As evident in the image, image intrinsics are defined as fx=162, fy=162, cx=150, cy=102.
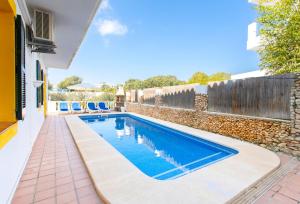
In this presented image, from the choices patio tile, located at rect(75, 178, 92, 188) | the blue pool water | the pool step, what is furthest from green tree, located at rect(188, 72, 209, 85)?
patio tile, located at rect(75, 178, 92, 188)

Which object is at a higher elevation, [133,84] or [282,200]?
[133,84]

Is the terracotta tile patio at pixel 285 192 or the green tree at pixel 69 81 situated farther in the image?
the green tree at pixel 69 81

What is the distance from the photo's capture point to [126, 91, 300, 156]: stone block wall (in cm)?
407

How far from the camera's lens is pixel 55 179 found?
9.12 feet

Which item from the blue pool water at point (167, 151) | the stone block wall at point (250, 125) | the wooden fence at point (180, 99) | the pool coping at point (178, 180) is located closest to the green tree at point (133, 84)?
the wooden fence at point (180, 99)

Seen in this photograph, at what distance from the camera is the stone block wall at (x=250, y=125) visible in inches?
160

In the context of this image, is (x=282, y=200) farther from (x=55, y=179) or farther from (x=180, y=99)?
(x=180, y=99)

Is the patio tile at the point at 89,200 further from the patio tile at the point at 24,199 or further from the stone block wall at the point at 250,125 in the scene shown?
the stone block wall at the point at 250,125

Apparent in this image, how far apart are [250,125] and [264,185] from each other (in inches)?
105

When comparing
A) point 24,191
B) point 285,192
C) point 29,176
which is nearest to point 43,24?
point 29,176

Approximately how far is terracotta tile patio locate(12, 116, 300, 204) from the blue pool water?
1.42 meters

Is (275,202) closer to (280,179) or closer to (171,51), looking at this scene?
(280,179)

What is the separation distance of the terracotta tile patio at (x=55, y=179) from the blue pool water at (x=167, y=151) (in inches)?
56.7

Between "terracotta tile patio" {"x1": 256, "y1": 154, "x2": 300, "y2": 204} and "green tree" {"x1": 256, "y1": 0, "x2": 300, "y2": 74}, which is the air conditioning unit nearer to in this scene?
"terracotta tile patio" {"x1": 256, "y1": 154, "x2": 300, "y2": 204}
